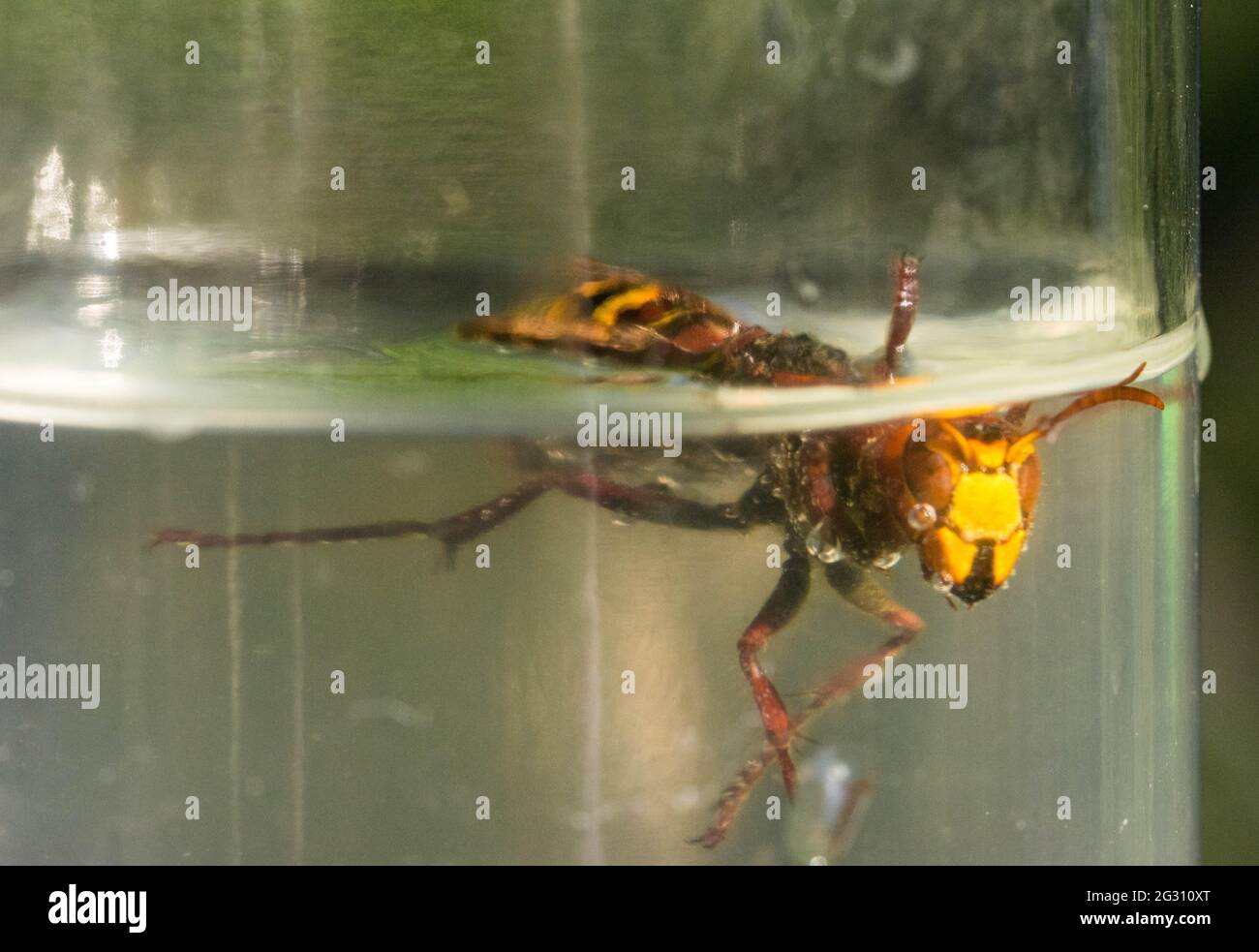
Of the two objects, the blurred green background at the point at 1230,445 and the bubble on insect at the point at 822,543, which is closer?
the bubble on insect at the point at 822,543

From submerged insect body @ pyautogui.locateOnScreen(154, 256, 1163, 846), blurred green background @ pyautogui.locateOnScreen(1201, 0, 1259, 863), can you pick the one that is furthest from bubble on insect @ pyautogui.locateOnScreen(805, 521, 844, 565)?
blurred green background @ pyautogui.locateOnScreen(1201, 0, 1259, 863)

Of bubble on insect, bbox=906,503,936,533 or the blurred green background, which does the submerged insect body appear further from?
the blurred green background

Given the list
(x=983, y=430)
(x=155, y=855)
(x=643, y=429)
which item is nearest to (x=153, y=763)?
(x=155, y=855)

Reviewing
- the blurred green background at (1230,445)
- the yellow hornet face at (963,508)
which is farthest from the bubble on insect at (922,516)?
the blurred green background at (1230,445)

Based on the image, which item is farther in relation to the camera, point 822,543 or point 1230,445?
point 1230,445

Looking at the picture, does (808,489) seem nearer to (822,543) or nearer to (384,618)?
(822,543)

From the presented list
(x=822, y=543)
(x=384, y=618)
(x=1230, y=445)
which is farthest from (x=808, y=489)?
(x=1230, y=445)

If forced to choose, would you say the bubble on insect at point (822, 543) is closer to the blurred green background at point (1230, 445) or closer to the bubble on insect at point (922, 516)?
the bubble on insect at point (922, 516)
